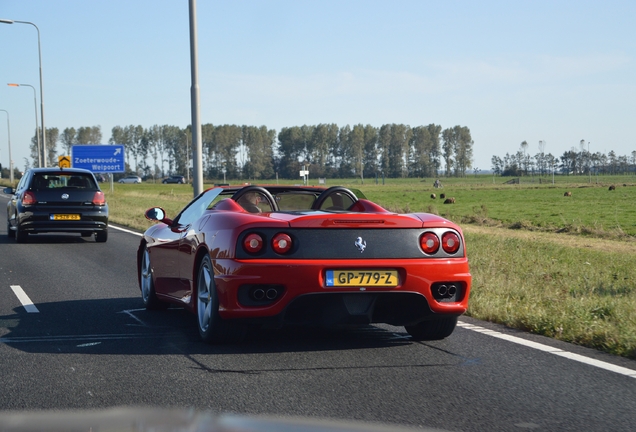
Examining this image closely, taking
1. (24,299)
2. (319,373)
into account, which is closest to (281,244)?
(319,373)

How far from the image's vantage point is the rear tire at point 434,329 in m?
6.50

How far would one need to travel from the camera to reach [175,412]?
13.6 feet

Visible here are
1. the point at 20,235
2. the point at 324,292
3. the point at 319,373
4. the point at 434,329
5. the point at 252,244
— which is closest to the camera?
the point at 319,373

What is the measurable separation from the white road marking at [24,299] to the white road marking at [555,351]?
4264mm

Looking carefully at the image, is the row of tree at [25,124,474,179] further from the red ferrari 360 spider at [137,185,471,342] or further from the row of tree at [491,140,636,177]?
the red ferrari 360 spider at [137,185,471,342]

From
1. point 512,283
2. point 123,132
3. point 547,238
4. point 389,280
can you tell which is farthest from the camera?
point 123,132

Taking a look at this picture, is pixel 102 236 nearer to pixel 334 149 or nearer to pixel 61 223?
pixel 61 223

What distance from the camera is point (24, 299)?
29.7 feet

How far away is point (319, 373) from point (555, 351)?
6.33 feet

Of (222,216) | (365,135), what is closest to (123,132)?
(365,135)

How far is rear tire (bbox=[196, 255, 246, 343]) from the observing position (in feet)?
20.0

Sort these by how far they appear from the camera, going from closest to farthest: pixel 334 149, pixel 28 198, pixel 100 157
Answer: pixel 28 198, pixel 100 157, pixel 334 149

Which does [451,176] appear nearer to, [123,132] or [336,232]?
[123,132]

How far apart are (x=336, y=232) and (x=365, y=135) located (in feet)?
553
